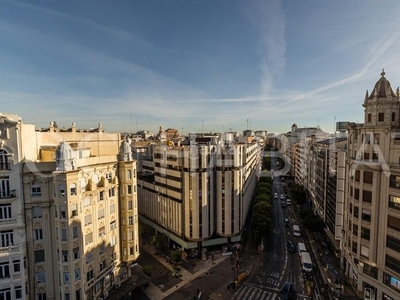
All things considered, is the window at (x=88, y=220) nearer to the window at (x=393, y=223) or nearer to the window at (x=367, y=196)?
the window at (x=367, y=196)

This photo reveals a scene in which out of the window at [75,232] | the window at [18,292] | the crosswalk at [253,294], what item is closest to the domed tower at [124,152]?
the window at [75,232]

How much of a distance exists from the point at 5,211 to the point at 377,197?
5494 centimetres

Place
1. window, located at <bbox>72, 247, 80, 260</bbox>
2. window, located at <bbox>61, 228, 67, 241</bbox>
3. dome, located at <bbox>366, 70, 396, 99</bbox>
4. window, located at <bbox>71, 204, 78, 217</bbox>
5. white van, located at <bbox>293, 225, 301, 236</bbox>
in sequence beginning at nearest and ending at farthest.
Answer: window, located at <bbox>61, 228, 67, 241</bbox>, window, located at <bbox>71, 204, 78, 217</bbox>, window, located at <bbox>72, 247, 80, 260</bbox>, dome, located at <bbox>366, 70, 396, 99</bbox>, white van, located at <bbox>293, 225, 301, 236</bbox>

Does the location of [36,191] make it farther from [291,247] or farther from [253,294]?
[291,247]

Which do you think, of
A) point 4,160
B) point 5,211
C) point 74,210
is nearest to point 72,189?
point 74,210

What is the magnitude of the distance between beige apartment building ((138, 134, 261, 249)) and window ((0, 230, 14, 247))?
114 feet

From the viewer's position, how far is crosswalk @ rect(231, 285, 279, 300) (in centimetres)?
4241

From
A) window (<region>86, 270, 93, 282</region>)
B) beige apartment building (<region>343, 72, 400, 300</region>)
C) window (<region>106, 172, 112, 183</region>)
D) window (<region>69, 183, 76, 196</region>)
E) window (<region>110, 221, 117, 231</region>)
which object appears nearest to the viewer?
window (<region>69, 183, 76, 196</region>)

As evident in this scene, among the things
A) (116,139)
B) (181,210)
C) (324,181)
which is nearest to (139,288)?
(181,210)

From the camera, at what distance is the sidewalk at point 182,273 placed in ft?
145

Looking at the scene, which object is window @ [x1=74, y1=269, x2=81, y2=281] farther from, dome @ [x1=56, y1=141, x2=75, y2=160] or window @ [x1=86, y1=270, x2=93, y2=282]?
dome @ [x1=56, y1=141, x2=75, y2=160]

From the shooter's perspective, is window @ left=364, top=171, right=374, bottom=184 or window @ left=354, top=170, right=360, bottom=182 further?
window @ left=354, top=170, right=360, bottom=182

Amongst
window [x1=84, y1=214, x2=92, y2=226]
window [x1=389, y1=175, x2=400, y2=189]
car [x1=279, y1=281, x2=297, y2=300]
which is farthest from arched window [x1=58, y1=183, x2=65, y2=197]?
window [x1=389, y1=175, x2=400, y2=189]

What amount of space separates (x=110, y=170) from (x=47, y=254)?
1495 centimetres
